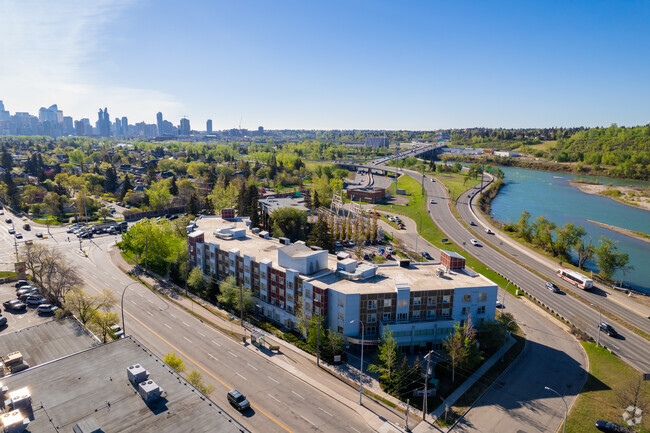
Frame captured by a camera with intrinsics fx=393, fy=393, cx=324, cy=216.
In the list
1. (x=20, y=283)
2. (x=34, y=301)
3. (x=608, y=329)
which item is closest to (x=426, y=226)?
(x=608, y=329)

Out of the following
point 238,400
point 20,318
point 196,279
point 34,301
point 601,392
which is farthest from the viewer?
point 196,279

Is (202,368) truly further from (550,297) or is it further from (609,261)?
(609,261)

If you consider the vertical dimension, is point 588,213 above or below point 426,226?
below

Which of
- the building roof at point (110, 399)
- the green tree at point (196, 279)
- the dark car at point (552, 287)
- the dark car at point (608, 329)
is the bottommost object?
the dark car at point (608, 329)

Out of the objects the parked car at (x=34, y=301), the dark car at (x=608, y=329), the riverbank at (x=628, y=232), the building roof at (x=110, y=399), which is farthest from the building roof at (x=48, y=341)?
the riverbank at (x=628, y=232)

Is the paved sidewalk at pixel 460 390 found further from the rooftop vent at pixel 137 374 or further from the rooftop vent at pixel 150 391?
the rooftop vent at pixel 137 374

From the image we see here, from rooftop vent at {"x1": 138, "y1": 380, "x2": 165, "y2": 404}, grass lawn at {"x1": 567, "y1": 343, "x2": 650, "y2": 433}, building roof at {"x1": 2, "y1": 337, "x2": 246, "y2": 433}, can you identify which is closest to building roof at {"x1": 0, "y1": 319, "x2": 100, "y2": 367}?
building roof at {"x1": 2, "y1": 337, "x2": 246, "y2": 433}

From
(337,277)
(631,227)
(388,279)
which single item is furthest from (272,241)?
(631,227)

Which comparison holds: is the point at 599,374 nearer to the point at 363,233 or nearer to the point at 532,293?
the point at 532,293
